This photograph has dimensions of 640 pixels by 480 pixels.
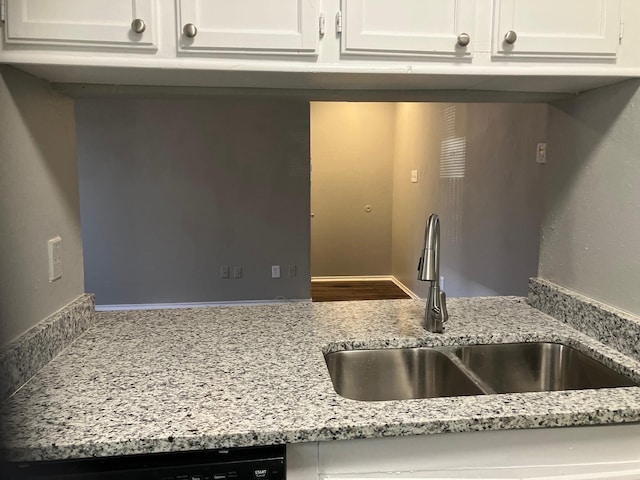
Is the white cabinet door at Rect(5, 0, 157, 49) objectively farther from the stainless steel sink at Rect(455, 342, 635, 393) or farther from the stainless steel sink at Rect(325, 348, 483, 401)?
the stainless steel sink at Rect(455, 342, 635, 393)

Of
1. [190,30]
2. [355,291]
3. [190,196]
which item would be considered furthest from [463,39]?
[355,291]

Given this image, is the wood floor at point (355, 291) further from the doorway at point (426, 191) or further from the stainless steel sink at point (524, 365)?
the stainless steel sink at point (524, 365)

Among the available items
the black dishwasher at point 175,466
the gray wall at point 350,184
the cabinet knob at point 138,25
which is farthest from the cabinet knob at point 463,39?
the gray wall at point 350,184

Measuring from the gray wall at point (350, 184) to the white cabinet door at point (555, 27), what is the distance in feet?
15.9

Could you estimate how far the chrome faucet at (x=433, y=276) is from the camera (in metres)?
1.41

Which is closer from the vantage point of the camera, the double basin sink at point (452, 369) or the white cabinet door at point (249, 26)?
the white cabinet door at point (249, 26)

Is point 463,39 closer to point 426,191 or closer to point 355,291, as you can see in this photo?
point 426,191

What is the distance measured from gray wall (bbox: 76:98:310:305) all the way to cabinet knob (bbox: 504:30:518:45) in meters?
3.57

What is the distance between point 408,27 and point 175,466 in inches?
42.6

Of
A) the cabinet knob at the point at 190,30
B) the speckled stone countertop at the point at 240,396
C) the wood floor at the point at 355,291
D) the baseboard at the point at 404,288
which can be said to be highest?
the cabinet knob at the point at 190,30

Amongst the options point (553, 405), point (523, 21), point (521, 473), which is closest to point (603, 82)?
point (523, 21)

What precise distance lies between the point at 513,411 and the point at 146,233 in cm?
432

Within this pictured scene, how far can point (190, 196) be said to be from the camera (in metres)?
4.70

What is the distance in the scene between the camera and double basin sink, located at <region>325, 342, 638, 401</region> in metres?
1.34
